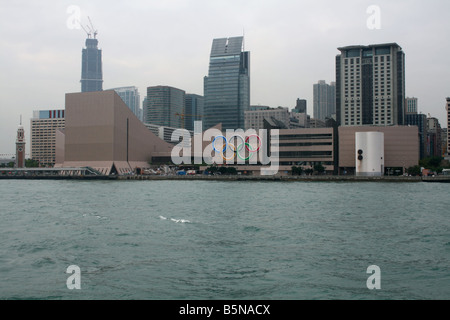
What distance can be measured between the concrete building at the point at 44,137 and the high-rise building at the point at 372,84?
73816 mm

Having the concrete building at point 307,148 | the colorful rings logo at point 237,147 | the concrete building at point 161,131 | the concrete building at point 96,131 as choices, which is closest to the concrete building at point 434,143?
the concrete building at point 307,148

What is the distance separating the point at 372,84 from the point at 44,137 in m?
84.3

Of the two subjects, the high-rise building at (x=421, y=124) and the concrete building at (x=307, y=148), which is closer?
the concrete building at (x=307, y=148)

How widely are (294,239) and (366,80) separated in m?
87.0

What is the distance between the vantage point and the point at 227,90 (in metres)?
128

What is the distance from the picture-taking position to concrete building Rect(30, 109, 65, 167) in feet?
411

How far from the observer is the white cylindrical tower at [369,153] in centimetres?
6022

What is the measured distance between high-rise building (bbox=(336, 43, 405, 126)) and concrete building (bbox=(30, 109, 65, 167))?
73.8 metres

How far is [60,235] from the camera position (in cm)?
1388

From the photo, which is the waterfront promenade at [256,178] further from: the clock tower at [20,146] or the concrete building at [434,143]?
the concrete building at [434,143]

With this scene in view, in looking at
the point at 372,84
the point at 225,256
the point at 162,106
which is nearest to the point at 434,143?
the point at 372,84

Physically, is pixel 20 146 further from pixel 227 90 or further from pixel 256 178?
pixel 227 90

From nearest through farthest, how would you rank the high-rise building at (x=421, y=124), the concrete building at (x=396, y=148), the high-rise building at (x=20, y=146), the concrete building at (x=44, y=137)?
the concrete building at (x=396, y=148), the high-rise building at (x=20, y=146), the high-rise building at (x=421, y=124), the concrete building at (x=44, y=137)

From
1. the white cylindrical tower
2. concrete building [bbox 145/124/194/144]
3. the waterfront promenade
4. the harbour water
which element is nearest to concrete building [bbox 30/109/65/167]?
concrete building [bbox 145/124/194/144]
